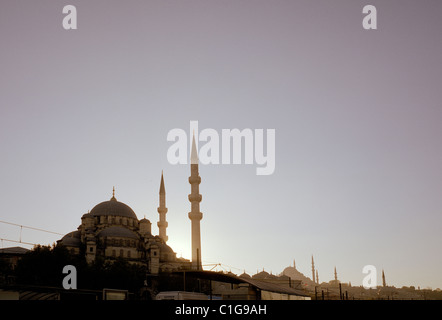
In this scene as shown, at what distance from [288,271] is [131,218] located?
5593 inches

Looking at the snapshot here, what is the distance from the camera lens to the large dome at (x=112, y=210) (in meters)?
66.2

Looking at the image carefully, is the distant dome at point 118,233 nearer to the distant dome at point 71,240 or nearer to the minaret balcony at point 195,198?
the distant dome at point 71,240

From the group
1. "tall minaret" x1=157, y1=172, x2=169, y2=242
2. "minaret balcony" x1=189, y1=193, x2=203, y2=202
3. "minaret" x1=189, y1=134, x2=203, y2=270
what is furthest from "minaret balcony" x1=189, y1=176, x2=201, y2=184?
"tall minaret" x1=157, y1=172, x2=169, y2=242

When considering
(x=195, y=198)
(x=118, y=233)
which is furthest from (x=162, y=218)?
(x=118, y=233)

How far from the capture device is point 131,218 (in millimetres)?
67750

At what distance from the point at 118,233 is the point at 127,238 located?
142 cm

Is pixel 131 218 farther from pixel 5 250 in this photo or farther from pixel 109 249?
pixel 5 250

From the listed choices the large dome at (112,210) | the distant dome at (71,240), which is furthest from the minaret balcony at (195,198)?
the distant dome at (71,240)

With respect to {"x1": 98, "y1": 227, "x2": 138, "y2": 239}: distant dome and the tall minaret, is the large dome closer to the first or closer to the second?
{"x1": 98, "y1": 227, "x2": 138, "y2": 239}: distant dome

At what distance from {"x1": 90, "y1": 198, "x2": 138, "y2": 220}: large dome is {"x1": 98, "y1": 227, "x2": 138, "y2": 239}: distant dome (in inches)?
195

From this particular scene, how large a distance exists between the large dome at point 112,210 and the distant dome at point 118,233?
495 centimetres

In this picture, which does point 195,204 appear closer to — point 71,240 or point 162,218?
point 162,218

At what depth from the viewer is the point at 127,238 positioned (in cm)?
6059
